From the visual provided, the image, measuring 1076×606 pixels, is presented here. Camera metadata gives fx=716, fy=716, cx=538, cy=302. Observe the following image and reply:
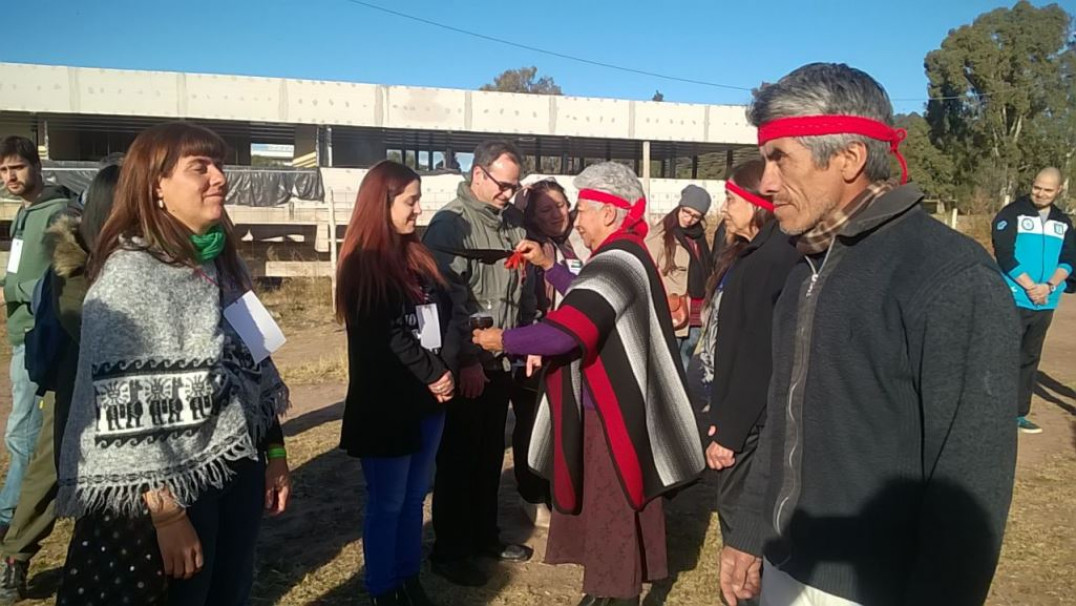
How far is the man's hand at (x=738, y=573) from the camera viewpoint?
202 cm

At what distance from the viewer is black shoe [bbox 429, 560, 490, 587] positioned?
12.0 ft

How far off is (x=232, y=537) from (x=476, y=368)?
1608mm

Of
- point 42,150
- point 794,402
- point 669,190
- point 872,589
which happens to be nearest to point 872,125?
point 794,402

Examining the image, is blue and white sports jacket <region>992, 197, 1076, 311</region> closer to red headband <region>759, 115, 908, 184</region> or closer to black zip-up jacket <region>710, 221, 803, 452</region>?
black zip-up jacket <region>710, 221, 803, 452</region>

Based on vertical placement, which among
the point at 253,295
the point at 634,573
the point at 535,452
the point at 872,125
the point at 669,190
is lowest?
the point at 634,573

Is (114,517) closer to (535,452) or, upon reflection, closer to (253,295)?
(253,295)

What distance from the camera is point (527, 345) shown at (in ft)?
8.95

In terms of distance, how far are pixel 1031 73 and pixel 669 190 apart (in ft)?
65.5

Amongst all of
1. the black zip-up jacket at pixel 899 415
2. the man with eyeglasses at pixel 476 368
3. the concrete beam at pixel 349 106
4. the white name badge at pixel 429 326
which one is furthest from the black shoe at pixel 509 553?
the concrete beam at pixel 349 106

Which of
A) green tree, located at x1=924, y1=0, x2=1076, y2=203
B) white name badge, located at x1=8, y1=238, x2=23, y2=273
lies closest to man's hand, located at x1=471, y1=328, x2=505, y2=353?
white name badge, located at x1=8, y1=238, x2=23, y2=273

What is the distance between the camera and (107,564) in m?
1.78

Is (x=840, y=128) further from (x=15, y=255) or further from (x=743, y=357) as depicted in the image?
(x=15, y=255)

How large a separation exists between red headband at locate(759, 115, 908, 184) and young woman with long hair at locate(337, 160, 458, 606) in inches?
71.4

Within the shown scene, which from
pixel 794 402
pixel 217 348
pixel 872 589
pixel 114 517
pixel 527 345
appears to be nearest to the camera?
pixel 872 589
